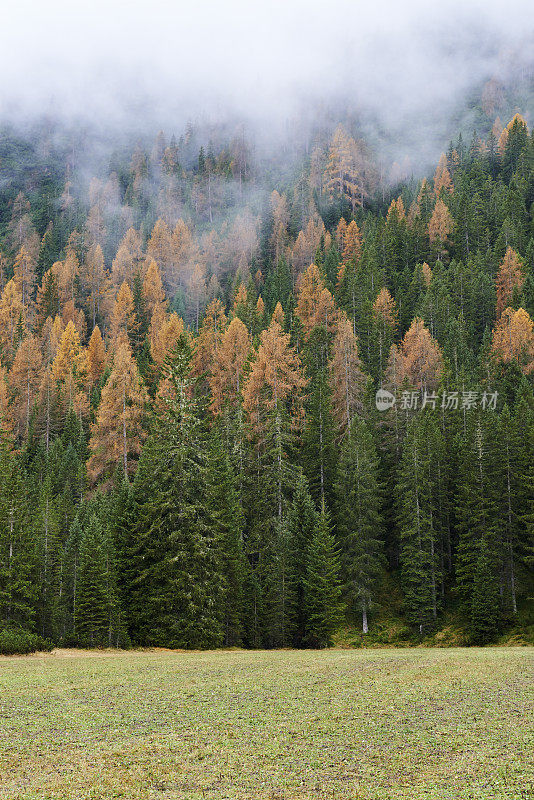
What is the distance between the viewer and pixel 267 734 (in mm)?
12352

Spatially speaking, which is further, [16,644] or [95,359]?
[95,359]

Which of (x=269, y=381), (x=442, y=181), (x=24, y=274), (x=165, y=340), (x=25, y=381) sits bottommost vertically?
(x=269, y=381)

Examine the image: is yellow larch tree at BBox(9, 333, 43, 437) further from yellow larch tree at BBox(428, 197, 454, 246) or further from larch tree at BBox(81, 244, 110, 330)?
yellow larch tree at BBox(428, 197, 454, 246)

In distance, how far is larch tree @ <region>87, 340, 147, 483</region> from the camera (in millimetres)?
53875

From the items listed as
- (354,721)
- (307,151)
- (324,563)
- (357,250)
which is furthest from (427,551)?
(307,151)

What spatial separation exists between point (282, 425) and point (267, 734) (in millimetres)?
37428

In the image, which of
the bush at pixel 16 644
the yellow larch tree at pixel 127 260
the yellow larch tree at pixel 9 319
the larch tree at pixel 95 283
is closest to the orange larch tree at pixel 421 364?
the bush at pixel 16 644

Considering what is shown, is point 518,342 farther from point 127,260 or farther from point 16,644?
point 127,260

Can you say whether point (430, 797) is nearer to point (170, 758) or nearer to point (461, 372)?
point (170, 758)

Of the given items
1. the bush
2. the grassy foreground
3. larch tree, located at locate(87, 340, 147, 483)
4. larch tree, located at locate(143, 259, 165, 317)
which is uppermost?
larch tree, located at locate(143, 259, 165, 317)

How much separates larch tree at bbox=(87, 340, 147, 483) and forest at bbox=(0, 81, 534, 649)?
22 centimetres

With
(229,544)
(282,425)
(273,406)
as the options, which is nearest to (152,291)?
(273,406)

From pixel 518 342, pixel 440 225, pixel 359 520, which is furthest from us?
pixel 440 225

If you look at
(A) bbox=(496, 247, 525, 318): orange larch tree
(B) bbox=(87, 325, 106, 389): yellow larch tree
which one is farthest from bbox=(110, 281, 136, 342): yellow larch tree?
(A) bbox=(496, 247, 525, 318): orange larch tree
